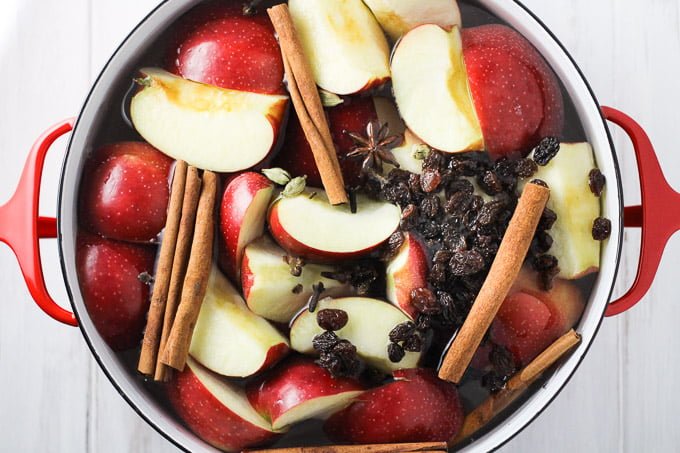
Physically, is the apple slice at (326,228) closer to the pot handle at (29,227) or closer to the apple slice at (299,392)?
the apple slice at (299,392)

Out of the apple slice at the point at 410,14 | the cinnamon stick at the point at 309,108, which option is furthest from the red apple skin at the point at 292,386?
the apple slice at the point at 410,14

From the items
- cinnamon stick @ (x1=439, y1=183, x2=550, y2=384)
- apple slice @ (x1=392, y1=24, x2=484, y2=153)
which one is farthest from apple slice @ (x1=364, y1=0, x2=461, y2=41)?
cinnamon stick @ (x1=439, y1=183, x2=550, y2=384)

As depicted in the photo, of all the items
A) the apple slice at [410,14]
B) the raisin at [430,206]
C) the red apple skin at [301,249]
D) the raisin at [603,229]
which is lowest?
the red apple skin at [301,249]

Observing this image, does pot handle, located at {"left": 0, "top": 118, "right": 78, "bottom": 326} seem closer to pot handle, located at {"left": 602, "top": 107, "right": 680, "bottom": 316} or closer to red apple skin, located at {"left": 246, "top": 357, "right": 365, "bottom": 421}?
red apple skin, located at {"left": 246, "top": 357, "right": 365, "bottom": 421}

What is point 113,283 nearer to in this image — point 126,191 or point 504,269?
point 126,191

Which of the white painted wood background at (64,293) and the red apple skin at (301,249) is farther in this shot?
the white painted wood background at (64,293)

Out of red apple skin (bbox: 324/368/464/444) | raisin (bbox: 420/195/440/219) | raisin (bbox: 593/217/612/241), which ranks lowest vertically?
red apple skin (bbox: 324/368/464/444)

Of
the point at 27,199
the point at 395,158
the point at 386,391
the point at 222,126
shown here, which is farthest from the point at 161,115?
the point at 386,391
